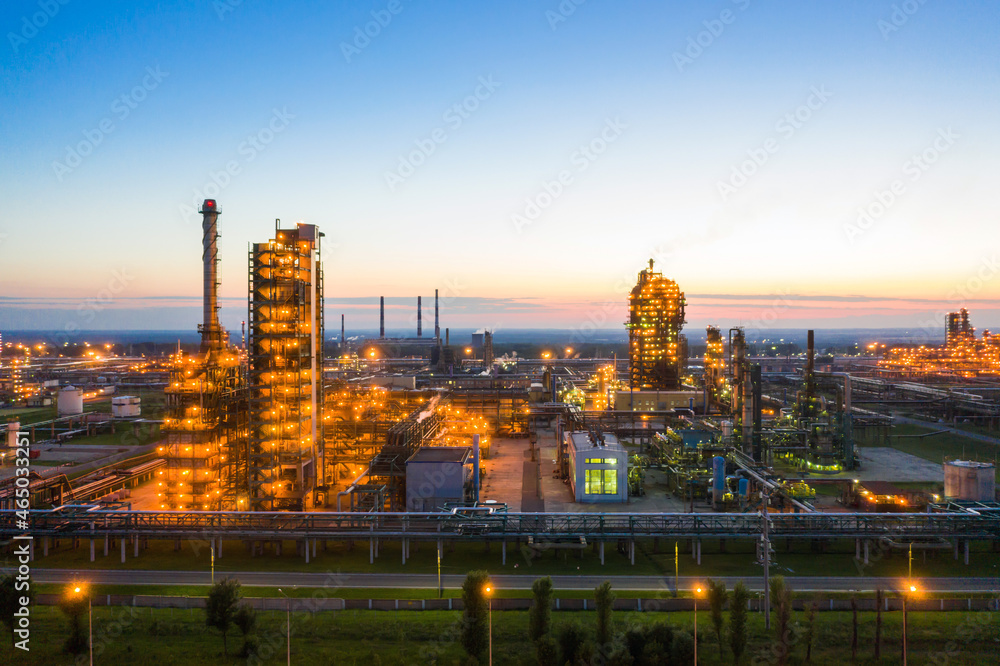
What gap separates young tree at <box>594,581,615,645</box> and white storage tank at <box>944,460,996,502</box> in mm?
23322

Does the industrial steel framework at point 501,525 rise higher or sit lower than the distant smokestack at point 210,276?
lower

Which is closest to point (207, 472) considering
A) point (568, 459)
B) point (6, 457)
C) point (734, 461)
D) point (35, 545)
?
point (35, 545)

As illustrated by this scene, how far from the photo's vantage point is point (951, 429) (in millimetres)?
58562

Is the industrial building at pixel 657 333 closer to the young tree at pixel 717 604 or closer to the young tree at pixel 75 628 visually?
the young tree at pixel 717 604

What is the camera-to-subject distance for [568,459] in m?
40.9

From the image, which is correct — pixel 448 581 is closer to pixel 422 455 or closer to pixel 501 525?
pixel 501 525

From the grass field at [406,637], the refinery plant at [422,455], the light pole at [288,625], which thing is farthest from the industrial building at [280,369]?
the grass field at [406,637]

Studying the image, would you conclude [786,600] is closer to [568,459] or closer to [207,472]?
[568,459]

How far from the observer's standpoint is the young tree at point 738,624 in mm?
18031

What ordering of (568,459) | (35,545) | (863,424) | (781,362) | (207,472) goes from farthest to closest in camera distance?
1. (781,362)
2. (863,424)
3. (568,459)
4. (207,472)
5. (35,545)

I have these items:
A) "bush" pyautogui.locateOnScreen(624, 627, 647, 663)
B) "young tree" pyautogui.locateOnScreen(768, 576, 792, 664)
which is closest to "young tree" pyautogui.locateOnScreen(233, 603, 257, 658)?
"bush" pyautogui.locateOnScreen(624, 627, 647, 663)

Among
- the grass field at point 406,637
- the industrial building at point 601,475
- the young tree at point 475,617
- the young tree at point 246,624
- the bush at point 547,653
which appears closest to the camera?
the bush at point 547,653

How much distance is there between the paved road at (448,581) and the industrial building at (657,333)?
158 feet

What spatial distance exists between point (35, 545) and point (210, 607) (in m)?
14.9
